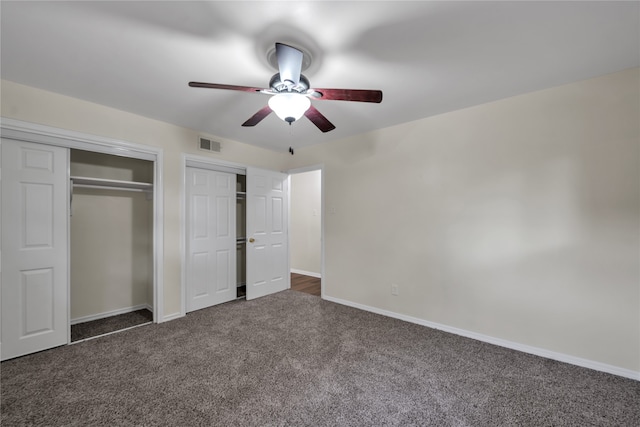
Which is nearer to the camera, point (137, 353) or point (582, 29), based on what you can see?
point (582, 29)

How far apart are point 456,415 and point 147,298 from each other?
12.8 feet

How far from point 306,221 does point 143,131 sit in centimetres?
352

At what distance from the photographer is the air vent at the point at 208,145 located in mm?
3484

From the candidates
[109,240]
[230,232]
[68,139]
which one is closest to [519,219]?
[230,232]

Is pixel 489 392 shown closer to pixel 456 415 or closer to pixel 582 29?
pixel 456 415

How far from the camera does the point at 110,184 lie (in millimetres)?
3172

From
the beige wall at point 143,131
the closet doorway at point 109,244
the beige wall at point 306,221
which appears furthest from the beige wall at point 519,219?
the closet doorway at point 109,244

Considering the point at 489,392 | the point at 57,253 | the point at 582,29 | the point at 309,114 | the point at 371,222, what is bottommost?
the point at 489,392

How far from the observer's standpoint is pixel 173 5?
1451 mm

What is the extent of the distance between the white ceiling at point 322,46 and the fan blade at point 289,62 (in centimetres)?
22

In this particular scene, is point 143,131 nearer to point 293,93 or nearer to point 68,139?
point 68,139

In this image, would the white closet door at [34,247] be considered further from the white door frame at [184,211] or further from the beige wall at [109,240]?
the white door frame at [184,211]

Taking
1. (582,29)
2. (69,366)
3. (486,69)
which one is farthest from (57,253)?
(582,29)

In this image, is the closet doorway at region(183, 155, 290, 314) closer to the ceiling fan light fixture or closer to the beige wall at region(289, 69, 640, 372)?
the beige wall at region(289, 69, 640, 372)
